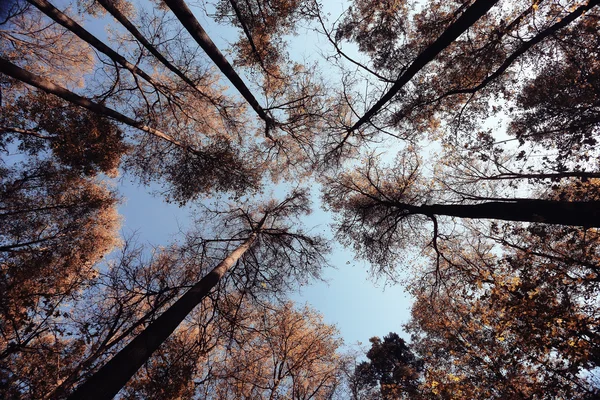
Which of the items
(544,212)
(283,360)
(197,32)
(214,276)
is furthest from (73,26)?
(283,360)

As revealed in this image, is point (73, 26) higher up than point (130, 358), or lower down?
higher up

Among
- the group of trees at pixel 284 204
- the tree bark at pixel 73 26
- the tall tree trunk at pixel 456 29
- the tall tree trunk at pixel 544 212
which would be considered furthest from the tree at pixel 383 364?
the tree bark at pixel 73 26

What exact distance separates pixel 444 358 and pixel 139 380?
36.7 ft

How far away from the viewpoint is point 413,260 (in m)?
9.34

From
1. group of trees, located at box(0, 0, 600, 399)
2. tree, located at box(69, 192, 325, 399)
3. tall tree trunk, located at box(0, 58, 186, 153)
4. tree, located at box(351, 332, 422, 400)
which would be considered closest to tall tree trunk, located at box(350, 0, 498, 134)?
group of trees, located at box(0, 0, 600, 399)

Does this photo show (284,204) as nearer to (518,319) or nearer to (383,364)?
(518,319)

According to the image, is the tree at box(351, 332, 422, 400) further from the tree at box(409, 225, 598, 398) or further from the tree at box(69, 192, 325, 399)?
the tree at box(69, 192, 325, 399)

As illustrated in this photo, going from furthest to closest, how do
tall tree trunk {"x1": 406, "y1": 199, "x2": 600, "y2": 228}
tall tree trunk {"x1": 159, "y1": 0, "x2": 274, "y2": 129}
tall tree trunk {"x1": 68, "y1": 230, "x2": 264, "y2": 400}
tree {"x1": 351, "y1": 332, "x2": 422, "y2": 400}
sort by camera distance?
tree {"x1": 351, "y1": 332, "x2": 422, "y2": 400}, tall tree trunk {"x1": 159, "y1": 0, "x2": 274, "y2": 129}, tall tree trunk {"x1": 406, "y1": 199, "x2": 600, "y2": 228}, tall tree trunk {"x1": 68, "y1": 230, "x2": 264, "y2": 400}

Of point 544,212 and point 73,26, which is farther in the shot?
point 73,26

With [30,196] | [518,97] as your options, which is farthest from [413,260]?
[30,196]

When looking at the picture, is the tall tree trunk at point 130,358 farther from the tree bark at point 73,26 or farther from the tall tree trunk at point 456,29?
the tall tree trunk at point 456,29

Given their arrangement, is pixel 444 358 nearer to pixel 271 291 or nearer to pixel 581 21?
pixel 271 291

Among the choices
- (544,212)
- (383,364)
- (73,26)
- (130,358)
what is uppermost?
(383,364)

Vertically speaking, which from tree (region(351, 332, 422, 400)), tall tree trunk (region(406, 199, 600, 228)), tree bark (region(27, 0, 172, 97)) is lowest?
tree bark (region(27, 0, 172, 97))
